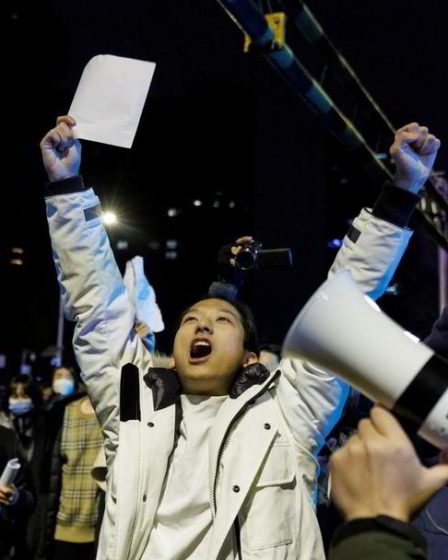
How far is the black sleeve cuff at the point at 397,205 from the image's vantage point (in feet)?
6.83

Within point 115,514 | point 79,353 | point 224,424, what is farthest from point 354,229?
point 115,514

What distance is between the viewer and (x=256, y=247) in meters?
2.88

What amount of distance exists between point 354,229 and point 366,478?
121 centimetres

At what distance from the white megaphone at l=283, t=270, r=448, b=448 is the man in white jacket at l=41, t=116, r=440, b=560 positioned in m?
0.89

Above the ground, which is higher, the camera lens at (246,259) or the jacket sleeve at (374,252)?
the jacket sleeve at (374,252)

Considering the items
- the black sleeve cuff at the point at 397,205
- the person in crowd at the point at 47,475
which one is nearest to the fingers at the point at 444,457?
the black sleeve cuff at the point at 397,205

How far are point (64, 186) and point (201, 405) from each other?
872 millimetres

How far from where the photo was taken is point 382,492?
1.06 m

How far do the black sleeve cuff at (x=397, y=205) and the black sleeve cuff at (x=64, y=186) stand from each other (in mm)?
1000

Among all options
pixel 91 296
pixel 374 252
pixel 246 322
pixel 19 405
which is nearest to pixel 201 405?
pixel 246 322

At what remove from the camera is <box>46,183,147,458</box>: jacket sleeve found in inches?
88.4

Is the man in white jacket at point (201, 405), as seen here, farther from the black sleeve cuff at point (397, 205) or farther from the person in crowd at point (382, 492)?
the person in crowd at point (382, 492)

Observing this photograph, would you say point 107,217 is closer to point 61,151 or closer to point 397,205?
point 61,151

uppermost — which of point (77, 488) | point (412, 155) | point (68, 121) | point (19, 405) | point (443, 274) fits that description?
point (412, 155)
